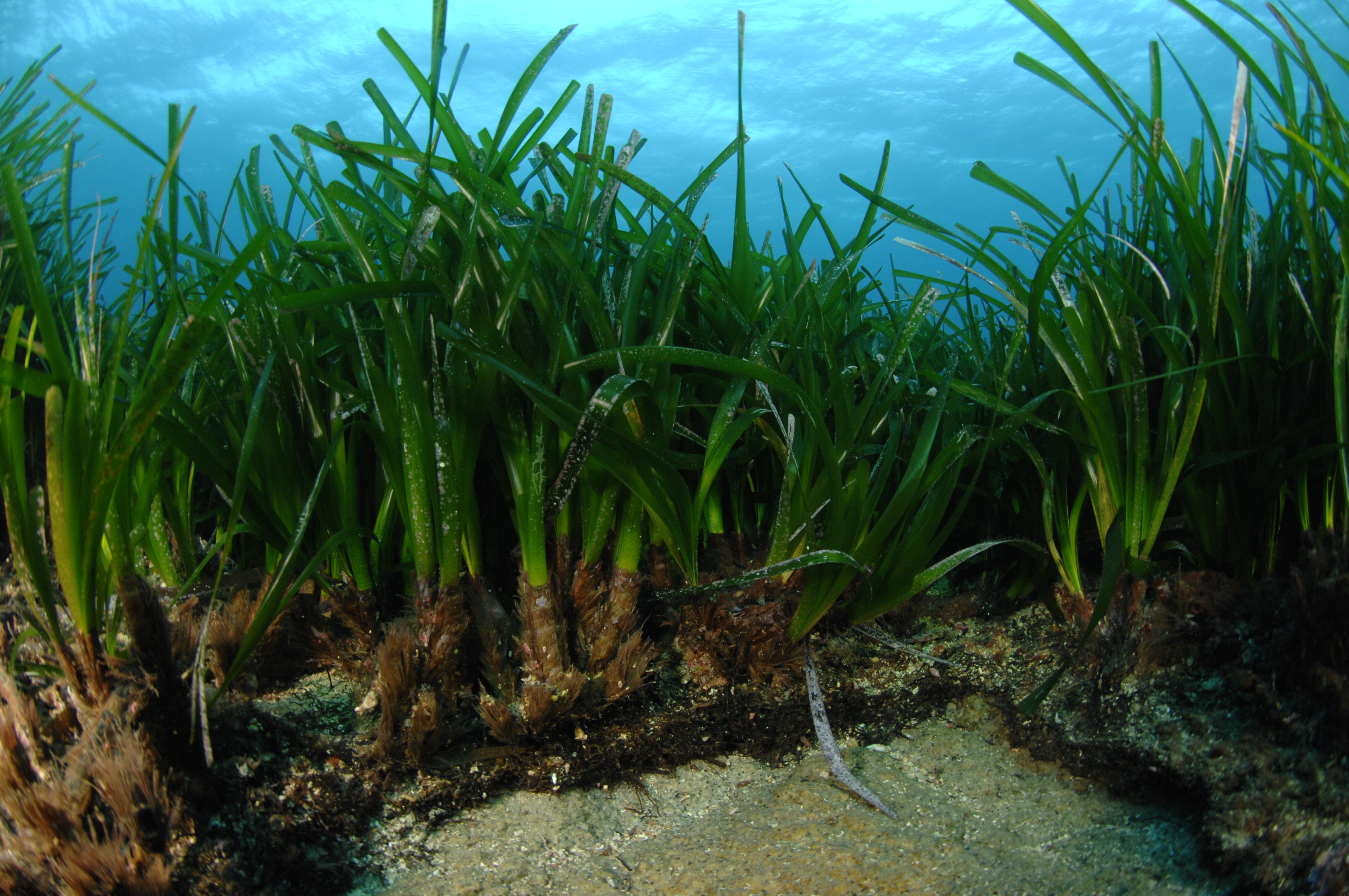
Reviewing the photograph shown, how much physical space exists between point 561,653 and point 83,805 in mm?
558

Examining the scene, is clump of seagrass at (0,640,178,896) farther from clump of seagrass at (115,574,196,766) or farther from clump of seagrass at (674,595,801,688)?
clump of seagrass at (674,595,801,688)

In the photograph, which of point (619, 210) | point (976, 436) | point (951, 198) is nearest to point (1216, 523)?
point (976, 436)

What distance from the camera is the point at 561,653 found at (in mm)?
1052

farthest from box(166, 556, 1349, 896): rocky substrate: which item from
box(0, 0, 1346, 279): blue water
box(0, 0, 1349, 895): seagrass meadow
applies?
box(0, 0, 1346, 279): blue water

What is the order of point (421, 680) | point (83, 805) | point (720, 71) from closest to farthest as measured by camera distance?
point (83, 805)
point (421, 680)
point (720, 71)

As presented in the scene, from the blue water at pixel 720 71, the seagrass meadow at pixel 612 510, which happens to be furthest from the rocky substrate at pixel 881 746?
the blue water at pixel 720 71

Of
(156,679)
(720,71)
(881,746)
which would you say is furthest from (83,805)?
(720,71)

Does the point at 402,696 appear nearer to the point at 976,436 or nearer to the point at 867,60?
the point at 976,436

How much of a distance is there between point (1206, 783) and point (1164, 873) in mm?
145

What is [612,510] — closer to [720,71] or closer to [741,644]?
[741,644]

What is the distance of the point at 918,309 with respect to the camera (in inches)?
50.4

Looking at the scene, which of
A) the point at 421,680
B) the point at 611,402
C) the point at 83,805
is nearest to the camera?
the point at 83,805

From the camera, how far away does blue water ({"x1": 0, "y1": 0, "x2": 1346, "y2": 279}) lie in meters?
45.9

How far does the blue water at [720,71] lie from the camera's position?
45906mm
